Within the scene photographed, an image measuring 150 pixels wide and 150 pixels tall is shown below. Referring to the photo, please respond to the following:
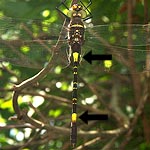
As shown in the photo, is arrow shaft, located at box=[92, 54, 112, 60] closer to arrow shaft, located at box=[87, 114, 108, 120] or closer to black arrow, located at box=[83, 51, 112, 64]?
black arrow, located at box=[83, 51, 112, 64]

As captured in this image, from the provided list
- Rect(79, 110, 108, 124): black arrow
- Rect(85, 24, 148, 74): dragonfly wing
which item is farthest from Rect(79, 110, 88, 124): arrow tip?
Rect(85, 24, 148, 74): dragonfly wing

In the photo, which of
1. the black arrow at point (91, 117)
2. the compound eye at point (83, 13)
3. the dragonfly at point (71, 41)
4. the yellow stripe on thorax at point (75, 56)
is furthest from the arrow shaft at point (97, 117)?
the compound eye at point (83, 13)

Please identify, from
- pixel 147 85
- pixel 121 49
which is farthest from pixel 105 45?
pixel 147 85

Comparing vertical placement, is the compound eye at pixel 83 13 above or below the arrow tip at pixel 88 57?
above

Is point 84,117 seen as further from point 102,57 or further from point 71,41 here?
point 71,41

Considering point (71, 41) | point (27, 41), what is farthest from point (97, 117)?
point (27, 41)

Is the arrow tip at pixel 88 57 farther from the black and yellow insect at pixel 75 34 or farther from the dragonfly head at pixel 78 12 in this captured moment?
the dragonfly head at pixel 78 12

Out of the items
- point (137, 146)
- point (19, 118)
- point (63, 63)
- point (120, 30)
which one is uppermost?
point (120, 30)

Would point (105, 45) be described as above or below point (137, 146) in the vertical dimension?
above

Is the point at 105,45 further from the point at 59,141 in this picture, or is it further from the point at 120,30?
the point at 59,141
